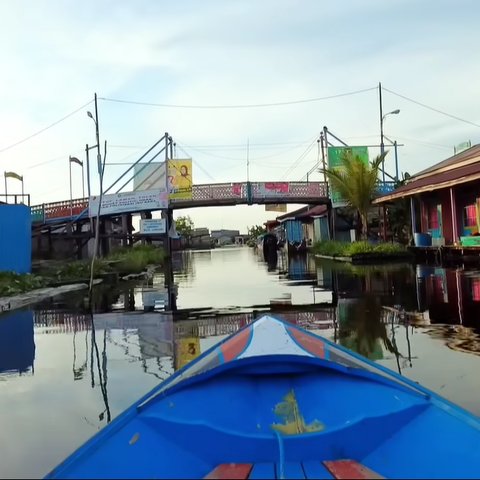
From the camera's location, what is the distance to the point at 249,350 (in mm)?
3805

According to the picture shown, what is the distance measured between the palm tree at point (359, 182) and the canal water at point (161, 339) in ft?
33.0

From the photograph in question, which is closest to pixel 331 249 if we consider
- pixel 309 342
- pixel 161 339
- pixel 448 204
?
pixel 448 204

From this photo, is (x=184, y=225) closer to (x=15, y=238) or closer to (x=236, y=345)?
(x=15, y=238)

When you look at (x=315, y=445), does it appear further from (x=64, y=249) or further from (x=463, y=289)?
(x=64, y=249)

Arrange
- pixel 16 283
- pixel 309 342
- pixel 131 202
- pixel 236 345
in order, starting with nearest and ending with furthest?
pixel 236 345 → pixel 309 342 → pixel 16 283 → pixel 131 202

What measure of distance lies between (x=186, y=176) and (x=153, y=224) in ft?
12.4

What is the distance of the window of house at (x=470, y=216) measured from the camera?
21.5 m

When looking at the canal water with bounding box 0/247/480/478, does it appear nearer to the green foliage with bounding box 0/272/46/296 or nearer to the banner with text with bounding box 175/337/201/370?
the banner with text with bounding box 175/337/201/370

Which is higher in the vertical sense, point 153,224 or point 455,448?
point 153,224

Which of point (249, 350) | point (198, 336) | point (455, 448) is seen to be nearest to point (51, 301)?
point (198, 336)

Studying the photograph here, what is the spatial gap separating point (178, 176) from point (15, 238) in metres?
17.7

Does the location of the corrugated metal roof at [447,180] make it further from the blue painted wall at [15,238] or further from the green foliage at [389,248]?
the blue painted wall at [15,238]

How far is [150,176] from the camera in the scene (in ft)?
120

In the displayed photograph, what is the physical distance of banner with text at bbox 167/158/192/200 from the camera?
3525 centimetres
